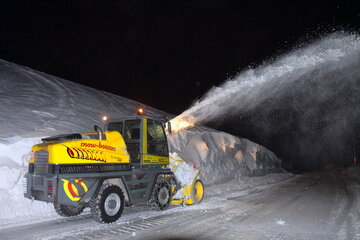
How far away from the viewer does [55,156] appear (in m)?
6.96

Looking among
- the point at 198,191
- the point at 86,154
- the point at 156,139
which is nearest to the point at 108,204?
the point at 86,154

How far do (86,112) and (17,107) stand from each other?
4235mm

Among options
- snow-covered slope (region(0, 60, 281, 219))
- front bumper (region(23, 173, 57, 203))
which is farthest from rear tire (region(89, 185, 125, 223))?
snow-covered slope (region(0, 60, 281, 219))

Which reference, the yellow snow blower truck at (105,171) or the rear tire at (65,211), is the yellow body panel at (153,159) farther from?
the rear tire at (65,211)

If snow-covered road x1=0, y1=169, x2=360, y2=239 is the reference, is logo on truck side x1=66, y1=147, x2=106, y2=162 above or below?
above

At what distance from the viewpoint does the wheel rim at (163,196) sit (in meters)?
9.50

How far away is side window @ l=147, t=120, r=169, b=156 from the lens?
948cm

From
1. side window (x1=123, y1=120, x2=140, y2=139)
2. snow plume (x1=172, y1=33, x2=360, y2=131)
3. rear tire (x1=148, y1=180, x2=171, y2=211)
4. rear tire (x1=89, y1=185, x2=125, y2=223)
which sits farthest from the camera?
snow plume (x1=172, y1=33, x2=360, y2=131)

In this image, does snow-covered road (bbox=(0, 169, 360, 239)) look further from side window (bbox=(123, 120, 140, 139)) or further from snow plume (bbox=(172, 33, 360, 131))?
snow plume (bbox=(172, 33, 360, 131))

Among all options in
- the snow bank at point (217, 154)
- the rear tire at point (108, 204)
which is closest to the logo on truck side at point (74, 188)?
the rear tire at point (108, 204)

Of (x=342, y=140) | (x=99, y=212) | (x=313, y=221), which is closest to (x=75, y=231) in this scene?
(x=99, y=212)

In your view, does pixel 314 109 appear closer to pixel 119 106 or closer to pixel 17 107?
pixel 119 106

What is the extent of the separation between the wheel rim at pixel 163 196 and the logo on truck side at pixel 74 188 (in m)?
2.78

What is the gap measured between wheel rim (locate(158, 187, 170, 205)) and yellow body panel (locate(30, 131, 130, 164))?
5.60ft
